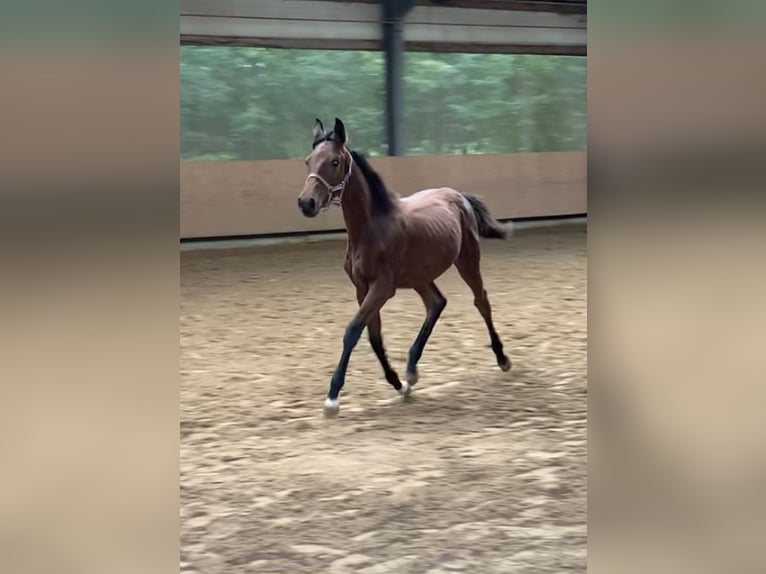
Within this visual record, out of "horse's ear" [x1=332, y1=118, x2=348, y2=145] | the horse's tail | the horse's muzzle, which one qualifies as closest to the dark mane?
"horse's ear" [x1=332, y1=118, x2=348, y2=145]

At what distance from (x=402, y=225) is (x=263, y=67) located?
A: 229 inches

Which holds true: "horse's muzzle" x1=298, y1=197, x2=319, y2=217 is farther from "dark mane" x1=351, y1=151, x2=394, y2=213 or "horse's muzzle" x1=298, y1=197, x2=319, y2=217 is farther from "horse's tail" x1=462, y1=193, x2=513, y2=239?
"horse's tail" x1=462, y1=193, x2=513, y2=239

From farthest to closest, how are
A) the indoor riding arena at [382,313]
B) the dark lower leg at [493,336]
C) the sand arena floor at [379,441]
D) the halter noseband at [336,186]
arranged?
the dark lower leg at [493,336] → the halter noseband at [336,186] → the indoor riding arena at [382,313] → the sand arena floor at [379,441]

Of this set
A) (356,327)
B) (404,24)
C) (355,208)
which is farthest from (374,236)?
(404,24)

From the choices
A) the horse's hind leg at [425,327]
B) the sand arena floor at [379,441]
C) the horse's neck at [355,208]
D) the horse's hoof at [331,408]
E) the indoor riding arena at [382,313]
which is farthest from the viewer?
the horse's hind leg at [425,327]

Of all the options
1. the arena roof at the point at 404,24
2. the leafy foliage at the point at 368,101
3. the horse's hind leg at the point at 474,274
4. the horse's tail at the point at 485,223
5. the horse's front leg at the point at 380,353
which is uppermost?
the arena roof at the point at 404,24

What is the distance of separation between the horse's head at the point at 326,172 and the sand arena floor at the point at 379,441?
3.11 ft

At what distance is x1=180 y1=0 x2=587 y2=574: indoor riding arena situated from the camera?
2.94 meters

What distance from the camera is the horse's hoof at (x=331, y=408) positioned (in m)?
4.16

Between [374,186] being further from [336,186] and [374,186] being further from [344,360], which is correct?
[344,360]

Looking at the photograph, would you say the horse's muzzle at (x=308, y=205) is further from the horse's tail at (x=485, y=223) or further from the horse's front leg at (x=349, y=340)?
the horse's tail at (x=485, y=223)

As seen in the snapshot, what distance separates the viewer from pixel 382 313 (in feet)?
22.2

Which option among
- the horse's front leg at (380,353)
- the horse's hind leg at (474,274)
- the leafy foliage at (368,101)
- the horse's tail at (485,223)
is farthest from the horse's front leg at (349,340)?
the leafy foliage at (368,101)
